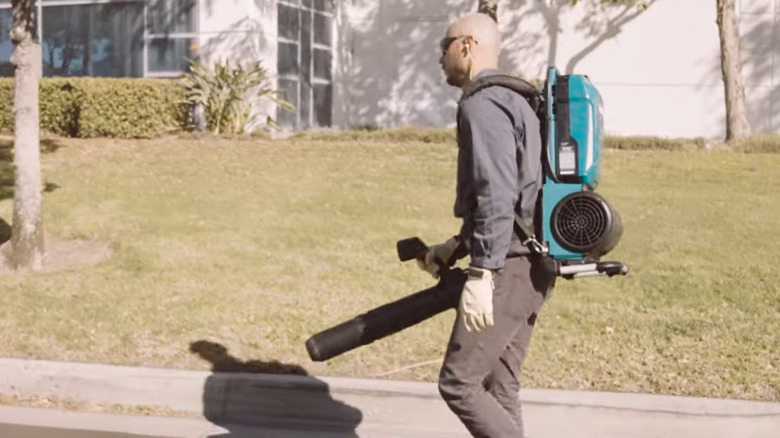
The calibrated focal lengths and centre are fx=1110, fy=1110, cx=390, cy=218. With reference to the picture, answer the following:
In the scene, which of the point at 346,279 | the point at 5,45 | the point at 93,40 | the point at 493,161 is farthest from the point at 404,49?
the point at 493,161

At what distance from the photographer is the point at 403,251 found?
4746 millimetres

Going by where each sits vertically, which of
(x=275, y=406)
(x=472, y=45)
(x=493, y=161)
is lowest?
(x=275, y=406)

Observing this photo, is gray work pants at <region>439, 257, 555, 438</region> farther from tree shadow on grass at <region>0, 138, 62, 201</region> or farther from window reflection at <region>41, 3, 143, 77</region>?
window reflection at <region>41, 3, 143, 77</region>

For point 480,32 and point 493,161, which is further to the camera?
point 480,32

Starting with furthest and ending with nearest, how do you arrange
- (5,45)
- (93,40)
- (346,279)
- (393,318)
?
(5,45) < (93,40) < (346,279) < (393,318)

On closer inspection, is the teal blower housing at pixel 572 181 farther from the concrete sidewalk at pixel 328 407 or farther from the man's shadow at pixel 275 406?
the man's shadow at pixel 275 406

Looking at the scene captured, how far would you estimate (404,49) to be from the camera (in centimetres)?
2177

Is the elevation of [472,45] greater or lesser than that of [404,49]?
lesser

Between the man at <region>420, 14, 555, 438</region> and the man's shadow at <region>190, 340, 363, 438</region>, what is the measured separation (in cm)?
181

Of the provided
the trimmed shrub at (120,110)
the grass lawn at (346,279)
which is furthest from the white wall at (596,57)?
the grass lawn at (346,279)

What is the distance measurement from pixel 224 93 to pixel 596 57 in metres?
7.62

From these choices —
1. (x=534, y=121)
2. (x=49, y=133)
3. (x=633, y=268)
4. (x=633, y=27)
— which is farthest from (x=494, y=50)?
(x=633, y=27)

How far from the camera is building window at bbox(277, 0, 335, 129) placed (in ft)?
64.0

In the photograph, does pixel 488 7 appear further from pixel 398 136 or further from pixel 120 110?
pixel 120 110
